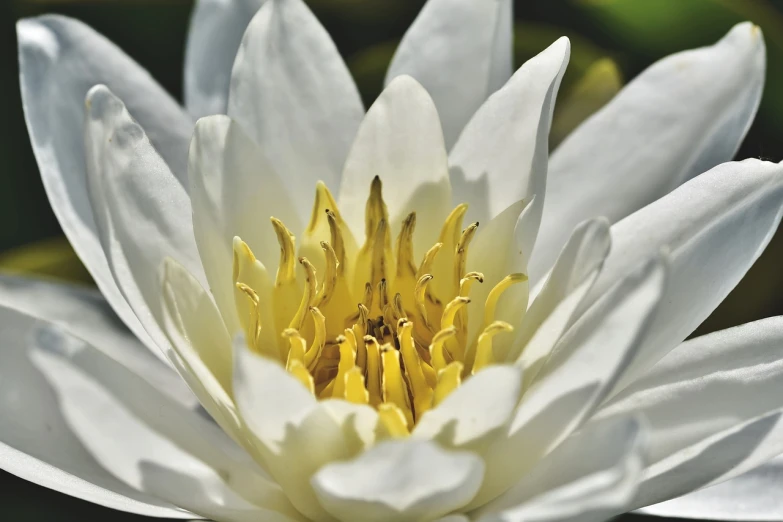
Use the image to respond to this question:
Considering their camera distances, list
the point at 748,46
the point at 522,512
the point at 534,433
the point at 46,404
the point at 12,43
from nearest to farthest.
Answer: the point at 522,512, the point at 534,433, the point at 46,404, the point at 748,46, the point at 12,43

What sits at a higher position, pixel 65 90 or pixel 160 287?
pixel 65 90

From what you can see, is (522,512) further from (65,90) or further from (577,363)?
(65,90)

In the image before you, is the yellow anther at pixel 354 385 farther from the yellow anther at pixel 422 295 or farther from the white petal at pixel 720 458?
the white petal at pixel 720 458

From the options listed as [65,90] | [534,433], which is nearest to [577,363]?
[534,433]

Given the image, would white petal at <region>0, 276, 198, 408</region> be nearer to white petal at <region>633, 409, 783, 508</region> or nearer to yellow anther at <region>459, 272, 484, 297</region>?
yellow anther at <region>459, 272, 484, 297</region>

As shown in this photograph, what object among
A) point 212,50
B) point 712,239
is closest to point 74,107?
point 212,50

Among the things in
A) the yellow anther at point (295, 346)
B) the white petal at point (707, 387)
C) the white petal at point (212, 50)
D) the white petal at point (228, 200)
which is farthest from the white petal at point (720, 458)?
the white petal at point (212, 50)

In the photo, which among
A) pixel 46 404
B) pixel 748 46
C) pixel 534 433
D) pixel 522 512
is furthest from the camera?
pixel 748 46

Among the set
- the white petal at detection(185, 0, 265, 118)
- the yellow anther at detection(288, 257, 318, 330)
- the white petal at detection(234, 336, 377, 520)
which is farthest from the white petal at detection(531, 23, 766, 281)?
the white petal at detection(185, 0, 265, 118)
